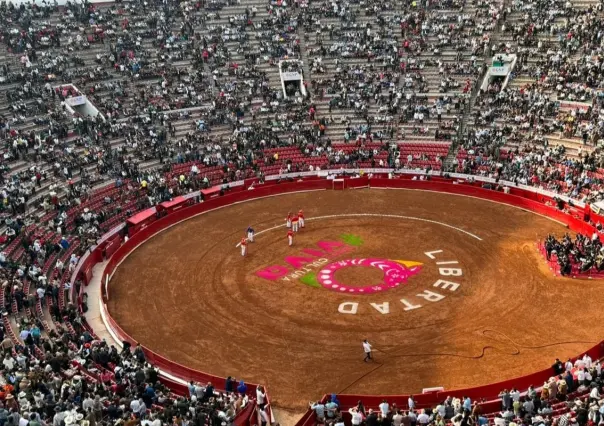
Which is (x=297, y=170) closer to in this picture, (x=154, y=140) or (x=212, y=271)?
(x=154, y=140)

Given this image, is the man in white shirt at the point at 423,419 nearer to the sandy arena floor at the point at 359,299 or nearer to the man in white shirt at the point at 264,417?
the sandy arena floor at the point at 359,299

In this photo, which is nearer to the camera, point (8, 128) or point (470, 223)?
point (470, 223)

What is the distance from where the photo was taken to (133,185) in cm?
5472

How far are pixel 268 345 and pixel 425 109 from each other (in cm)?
3732

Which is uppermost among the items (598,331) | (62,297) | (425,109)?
(425,109)

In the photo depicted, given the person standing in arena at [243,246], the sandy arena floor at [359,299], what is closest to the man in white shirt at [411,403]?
the sandy arena floor at [359,299]

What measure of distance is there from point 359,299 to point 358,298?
0.37ft

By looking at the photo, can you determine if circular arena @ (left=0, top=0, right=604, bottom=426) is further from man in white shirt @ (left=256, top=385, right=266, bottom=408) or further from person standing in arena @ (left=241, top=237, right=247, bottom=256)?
person standing in arena @ (left=241, top=237, right=247, bottom=256)

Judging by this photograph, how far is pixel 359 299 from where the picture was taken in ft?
126

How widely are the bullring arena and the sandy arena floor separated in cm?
9

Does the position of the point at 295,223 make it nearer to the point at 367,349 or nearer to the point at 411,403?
the point at 367,349

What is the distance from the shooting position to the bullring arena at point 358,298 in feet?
105

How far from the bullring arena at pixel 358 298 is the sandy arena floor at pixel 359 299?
89 mm

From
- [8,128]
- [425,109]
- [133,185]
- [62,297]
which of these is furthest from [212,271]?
[425,109]
